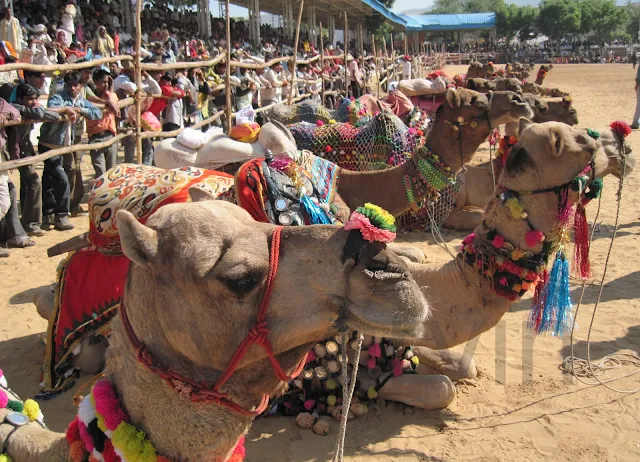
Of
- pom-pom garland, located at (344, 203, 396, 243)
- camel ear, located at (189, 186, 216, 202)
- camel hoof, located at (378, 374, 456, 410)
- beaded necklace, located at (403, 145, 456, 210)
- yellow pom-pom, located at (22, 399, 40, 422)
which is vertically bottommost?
camel hoof, located at (378, 374, 456, 410)

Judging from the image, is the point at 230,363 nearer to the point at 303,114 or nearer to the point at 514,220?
the point at 514,220

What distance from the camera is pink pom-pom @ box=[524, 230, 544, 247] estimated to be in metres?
3.38

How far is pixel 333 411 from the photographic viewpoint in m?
3.62

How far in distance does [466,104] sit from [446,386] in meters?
2.85

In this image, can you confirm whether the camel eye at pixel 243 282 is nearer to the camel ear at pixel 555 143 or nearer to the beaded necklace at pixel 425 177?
the camel ear at pixel 555 143

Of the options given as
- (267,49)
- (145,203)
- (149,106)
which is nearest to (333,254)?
(145,203)

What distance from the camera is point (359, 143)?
7055 millimetres

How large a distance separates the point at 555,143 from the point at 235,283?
2.49 metres

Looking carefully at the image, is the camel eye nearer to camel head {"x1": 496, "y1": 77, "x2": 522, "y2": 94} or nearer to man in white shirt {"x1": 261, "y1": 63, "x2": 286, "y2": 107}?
camel head {"x1": 496, "y1": 77, "x2": 522, "y2": 94}

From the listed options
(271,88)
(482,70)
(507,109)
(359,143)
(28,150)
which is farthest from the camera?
(482,70)

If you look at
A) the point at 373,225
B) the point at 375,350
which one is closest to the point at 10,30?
the point at 375,350

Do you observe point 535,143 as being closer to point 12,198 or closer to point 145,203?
point 145,203

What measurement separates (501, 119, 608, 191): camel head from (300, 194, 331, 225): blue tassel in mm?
1117

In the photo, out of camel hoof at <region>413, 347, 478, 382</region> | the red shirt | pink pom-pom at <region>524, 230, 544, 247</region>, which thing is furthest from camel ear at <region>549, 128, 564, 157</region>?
the red shirt
